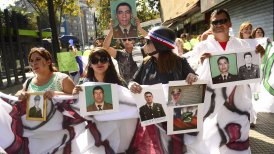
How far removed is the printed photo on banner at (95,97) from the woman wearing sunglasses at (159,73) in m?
0.23

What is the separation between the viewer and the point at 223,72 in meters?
3.61

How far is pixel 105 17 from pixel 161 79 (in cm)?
3845

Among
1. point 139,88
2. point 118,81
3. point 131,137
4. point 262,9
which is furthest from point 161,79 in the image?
point 262,9

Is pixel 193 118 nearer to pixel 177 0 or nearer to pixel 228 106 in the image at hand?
pixel 228 106

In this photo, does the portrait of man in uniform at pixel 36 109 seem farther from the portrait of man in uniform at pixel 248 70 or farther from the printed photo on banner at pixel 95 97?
the portrait of man in uniform at pixel 248 70

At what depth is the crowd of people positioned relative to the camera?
3346 mm

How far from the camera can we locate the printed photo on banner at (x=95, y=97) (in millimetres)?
3371

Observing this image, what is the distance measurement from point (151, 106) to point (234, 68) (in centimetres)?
102

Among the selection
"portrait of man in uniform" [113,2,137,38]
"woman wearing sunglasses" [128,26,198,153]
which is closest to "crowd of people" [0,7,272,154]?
"woman wearing sunglasses" [128,26,198,153]

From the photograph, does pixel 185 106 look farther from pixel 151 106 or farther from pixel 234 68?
pixel 234 68

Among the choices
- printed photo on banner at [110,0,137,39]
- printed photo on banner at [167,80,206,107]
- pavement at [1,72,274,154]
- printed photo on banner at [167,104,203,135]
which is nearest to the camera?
printed photo on banner at [167,80,206,107]

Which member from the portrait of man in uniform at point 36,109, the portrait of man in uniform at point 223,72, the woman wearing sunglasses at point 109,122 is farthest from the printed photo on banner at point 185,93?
the portrait of man in uniform at point 36,109

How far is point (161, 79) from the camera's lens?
3.36 meters

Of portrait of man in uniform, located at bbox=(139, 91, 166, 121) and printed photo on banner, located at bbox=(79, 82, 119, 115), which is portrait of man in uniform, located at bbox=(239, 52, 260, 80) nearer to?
portrait of man in uniform, located at bbox=(139, 91, 166, 121)
